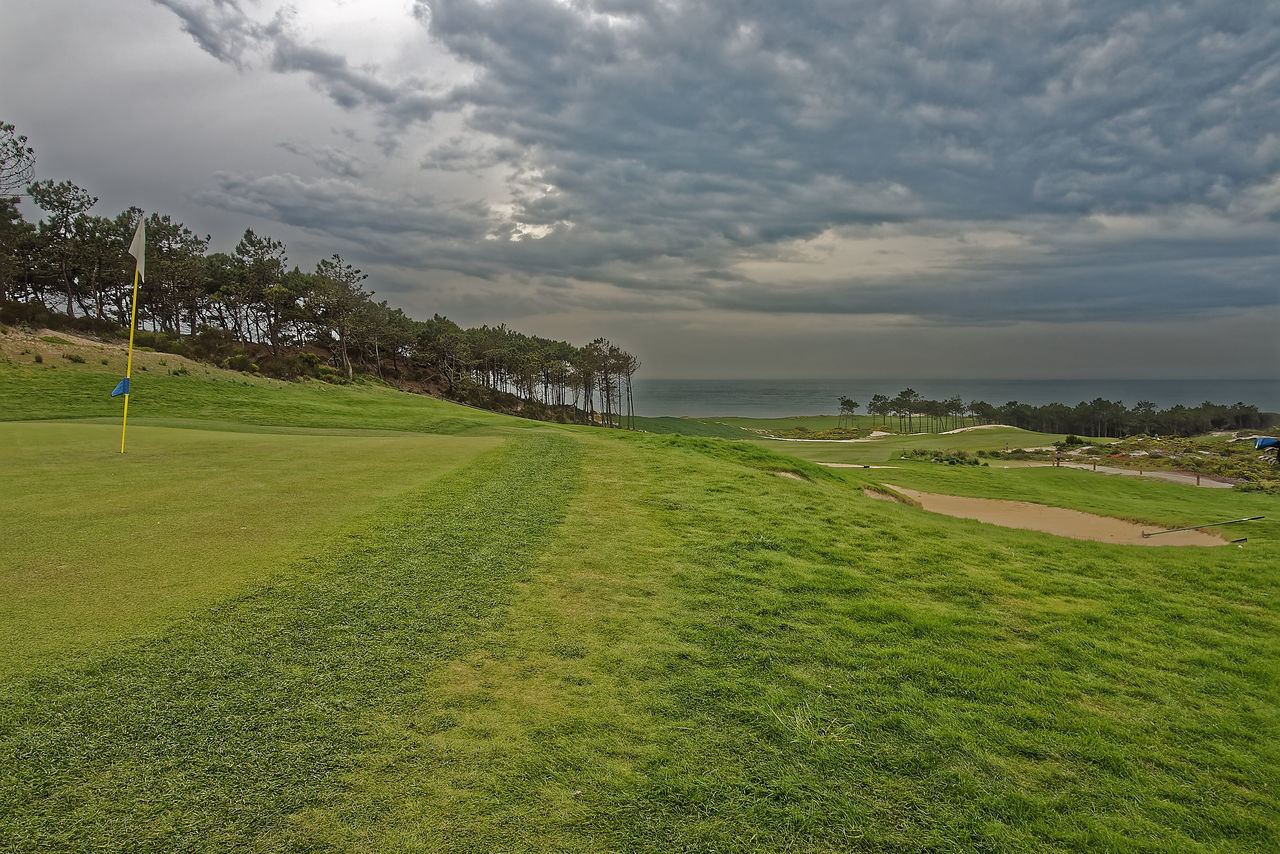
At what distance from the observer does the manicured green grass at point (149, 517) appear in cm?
496

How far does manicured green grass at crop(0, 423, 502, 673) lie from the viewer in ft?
16.3

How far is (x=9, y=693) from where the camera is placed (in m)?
3.76

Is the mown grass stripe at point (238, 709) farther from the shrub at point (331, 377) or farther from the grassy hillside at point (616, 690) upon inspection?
the shrub at point (331, 377)

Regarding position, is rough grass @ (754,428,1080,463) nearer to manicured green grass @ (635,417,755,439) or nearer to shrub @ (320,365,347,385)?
manicured green grass @ (635,417,755,439)

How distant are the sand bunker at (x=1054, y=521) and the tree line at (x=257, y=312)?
4462 cm

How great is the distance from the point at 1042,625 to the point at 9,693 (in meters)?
9.18

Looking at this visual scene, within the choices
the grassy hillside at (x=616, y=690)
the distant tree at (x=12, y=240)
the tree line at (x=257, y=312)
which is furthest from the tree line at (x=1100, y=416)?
the distant tree at (x=12, y=240)

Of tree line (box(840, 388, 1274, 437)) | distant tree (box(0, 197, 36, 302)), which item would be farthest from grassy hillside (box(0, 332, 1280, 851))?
tree line (box(840, 388, 1274, 437))

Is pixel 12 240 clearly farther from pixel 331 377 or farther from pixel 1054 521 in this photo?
pixel 1054 521

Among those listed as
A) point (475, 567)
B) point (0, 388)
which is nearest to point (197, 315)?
point (0, 388)

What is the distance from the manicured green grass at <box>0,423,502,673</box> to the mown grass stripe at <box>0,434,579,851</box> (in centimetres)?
56

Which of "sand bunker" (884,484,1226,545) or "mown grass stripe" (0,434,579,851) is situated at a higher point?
"mown grass stripe" (0,434,579,851)

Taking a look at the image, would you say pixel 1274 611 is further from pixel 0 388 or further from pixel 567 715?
pixel 0 388

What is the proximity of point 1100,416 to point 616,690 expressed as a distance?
122070 millimetres
